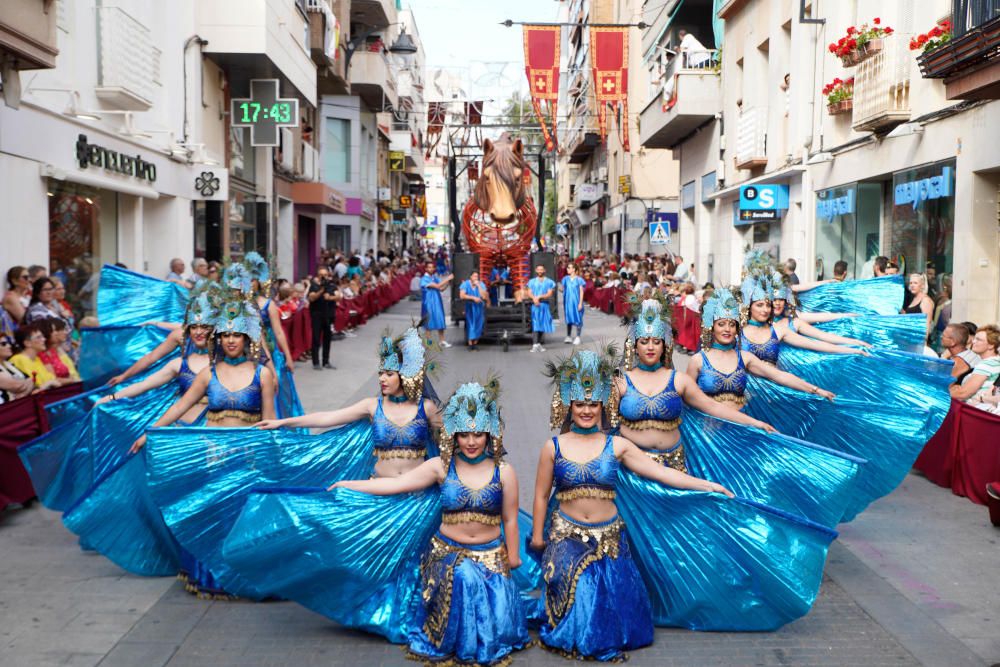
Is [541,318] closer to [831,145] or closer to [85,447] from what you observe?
[831,145]

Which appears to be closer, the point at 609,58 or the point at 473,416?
the point at 473,416

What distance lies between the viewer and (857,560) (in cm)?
693

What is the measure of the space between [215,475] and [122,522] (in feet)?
3.49

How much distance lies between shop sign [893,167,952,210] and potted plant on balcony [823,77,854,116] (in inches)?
98.3

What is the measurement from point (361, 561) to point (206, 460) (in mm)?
1173

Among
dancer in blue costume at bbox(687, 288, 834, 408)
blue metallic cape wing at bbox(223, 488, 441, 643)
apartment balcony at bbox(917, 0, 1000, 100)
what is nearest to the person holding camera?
apartment balcony at bbox(917, 0, 1000, 100)

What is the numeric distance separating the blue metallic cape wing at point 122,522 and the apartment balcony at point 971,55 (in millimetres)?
8702

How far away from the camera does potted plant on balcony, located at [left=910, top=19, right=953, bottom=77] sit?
1196 centimetres

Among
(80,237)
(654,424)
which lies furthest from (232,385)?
(80,237)

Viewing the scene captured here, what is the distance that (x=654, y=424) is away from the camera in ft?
20.9

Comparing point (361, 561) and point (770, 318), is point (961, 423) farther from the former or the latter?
point (361, 561)

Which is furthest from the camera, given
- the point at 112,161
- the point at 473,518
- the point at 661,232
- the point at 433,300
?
the point at 661,232

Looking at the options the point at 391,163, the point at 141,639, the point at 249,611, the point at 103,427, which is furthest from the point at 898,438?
the point at 391,163

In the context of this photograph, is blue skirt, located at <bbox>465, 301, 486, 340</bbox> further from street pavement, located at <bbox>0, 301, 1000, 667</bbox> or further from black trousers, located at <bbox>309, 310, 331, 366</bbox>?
street pavement, located at <bbox>0, 301, 1000, 667</bbox>
